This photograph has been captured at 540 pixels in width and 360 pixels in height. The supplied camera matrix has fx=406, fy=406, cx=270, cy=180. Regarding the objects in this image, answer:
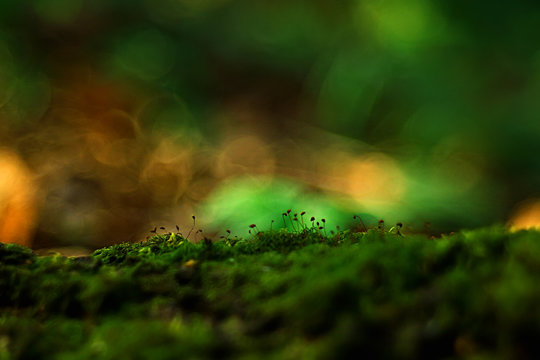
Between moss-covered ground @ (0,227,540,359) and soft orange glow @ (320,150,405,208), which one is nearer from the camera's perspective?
moss-covered ground @ (0,227,540,359)

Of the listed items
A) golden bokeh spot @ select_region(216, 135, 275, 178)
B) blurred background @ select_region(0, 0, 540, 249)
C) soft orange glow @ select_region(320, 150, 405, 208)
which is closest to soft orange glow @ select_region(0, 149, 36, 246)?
blurred background @ select_region(0, 0, 540, 249)

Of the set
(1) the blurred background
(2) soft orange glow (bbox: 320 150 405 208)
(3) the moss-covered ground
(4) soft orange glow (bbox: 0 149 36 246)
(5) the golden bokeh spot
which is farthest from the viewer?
(5) the golden bokeh spot

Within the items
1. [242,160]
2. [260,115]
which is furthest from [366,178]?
[260,115]

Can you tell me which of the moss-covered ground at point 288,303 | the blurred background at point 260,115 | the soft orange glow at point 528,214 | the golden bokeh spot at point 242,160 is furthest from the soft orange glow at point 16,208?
the soft orange glow at point 528,214

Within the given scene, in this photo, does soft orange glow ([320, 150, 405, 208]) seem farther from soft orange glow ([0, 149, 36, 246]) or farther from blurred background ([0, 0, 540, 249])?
soft orange glow ([0, 149, 36, 246])

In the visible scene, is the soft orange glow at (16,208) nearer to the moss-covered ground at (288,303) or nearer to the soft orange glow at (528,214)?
the moss-covered ground at (288,303)

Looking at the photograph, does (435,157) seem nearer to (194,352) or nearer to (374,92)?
(374,92)

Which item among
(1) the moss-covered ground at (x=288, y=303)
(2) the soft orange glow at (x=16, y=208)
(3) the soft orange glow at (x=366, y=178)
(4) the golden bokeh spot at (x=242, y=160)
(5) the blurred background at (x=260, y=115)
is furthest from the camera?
(4) the golden bokeh spot at (x=242, y=160)

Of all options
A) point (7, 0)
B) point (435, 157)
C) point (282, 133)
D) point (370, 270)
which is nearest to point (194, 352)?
point (370, 270)
